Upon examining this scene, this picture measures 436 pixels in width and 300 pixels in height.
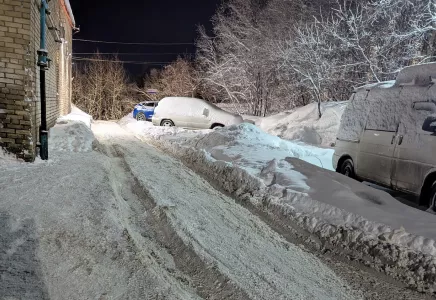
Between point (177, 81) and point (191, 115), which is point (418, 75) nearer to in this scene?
point (191, 115)

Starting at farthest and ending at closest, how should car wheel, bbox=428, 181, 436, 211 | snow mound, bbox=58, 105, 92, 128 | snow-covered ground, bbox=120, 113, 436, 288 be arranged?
1. snow mound, bbox=58, 105, 92, 128
2. car wheel, bbox=428, 181, 436, 211
3. snow-covered ground, bbox=120, 113, 436, 288

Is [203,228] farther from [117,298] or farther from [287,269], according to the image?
[117,298]

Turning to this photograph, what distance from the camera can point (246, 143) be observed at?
11.3 metres

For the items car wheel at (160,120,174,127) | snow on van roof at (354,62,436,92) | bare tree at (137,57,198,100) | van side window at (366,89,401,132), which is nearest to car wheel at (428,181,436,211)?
van side window at (366,89,401,132)

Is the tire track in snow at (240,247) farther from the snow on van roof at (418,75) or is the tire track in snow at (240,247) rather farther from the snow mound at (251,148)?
the snow on van roof at (418,75)

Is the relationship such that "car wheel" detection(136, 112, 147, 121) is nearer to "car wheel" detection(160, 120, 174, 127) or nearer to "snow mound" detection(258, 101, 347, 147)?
"car wheel" detection(160, 120, 174, 127)

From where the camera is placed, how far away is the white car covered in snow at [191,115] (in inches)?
750

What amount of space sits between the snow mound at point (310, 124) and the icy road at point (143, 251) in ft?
36.5

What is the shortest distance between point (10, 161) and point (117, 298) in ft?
15.5

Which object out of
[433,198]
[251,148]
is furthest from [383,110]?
[251,148]

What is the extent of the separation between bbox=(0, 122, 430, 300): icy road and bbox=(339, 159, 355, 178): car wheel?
3.46 m

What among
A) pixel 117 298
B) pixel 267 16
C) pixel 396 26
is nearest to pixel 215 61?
pixel 267 16

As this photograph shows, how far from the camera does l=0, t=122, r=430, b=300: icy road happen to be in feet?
10.3

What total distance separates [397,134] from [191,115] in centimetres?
1381
